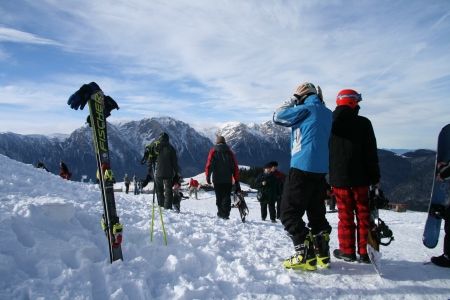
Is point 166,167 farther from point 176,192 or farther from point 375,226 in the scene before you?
point 375,226

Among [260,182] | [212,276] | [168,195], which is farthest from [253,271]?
[260,182]

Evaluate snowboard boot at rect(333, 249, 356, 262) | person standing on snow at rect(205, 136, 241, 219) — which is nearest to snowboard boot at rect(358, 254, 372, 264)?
snowboard boot at rect(333, 249, 356, 262)

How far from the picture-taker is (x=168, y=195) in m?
10.8

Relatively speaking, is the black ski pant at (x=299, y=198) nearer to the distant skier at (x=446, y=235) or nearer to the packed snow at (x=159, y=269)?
the packed snow at (x=159, y=269)

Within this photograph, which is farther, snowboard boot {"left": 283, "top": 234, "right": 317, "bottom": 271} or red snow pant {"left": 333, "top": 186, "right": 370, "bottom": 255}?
red snow pant {"left": 333, "top": 186, "right": 370, "bottom": 255}

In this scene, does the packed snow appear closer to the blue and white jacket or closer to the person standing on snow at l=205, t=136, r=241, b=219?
the blue and white jacket

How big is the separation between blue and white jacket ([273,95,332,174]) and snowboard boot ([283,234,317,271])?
0.97m

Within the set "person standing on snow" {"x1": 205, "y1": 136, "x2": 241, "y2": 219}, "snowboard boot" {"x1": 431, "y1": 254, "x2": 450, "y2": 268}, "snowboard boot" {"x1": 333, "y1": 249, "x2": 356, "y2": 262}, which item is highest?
"person standing on snow" {"x1": 205, "y1": 136, "x2": 241, "y2": 219}

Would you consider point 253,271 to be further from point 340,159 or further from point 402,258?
point 402,258

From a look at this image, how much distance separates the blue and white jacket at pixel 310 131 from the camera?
15.4 ft

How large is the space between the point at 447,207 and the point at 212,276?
3553mm

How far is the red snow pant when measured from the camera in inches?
196

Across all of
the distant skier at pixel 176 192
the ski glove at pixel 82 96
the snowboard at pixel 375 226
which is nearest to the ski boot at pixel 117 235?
the ski glove at pixel 82 96

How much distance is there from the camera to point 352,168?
4.98 m
